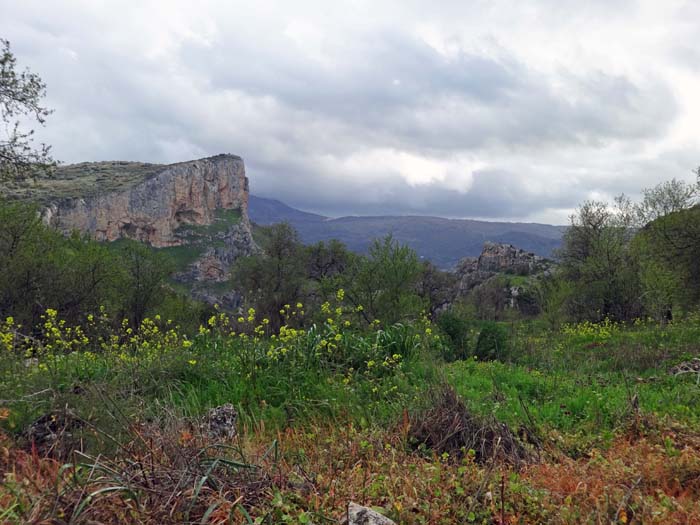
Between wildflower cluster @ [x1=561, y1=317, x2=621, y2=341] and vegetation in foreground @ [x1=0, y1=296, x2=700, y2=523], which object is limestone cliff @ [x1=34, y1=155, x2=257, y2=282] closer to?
wildflower cluster @ [x1=561, y1=317, x2=621, y2=341]

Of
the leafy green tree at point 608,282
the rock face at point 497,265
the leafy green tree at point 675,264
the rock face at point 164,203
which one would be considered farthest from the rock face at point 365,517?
the rock face at point 164,203

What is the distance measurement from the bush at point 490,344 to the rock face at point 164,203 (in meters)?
110

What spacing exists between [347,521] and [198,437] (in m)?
1.59

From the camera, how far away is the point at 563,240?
122 ft

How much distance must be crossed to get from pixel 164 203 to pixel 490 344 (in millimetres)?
137831

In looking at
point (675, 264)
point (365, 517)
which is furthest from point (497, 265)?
point (365, 517)

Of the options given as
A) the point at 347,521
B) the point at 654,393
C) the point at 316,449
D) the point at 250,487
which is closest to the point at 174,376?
the point at 316,449

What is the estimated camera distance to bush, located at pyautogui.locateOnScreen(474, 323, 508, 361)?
45.1 ft

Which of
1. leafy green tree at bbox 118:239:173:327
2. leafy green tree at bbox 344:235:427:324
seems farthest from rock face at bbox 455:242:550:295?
leafy green tree at bbox 118:239:173:327

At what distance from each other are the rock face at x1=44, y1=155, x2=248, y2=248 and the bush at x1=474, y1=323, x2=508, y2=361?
4318 inches

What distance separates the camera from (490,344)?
13.9 m

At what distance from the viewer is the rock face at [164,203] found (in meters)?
117

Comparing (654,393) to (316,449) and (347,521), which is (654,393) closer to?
(316,449)

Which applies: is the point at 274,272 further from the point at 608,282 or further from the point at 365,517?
the point at 365,517
